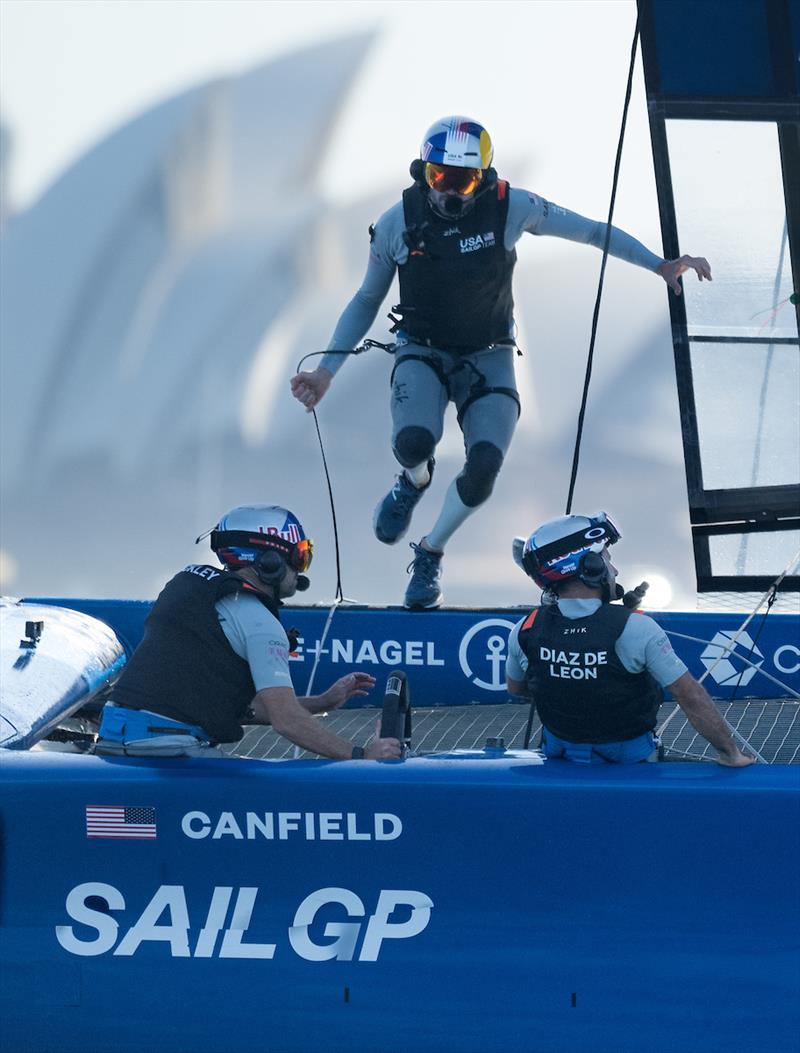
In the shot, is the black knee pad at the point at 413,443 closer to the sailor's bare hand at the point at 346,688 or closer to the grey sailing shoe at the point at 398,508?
the grey sailing shoe at the point at 398,508

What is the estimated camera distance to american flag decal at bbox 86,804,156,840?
354cm

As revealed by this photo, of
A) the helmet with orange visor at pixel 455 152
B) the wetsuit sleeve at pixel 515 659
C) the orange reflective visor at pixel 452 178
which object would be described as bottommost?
the wetsuit sleeve at pixel 515 659

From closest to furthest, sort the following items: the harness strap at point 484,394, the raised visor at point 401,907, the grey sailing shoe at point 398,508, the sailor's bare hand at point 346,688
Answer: the raised visor at point 401,907 → the sailor's bare hand at point 346,688 → the harness strap at point 484,394 → the grey sailing shoe at point 398,508

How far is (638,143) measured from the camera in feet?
32.7

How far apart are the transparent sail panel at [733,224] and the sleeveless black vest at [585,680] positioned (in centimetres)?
170

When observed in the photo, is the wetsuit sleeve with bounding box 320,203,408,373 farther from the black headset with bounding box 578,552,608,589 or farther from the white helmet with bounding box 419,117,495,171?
the black headset with bounding box 578,552,608,589

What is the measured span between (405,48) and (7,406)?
128 inches

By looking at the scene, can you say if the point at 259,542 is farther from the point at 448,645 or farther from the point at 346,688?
the point at 448,645

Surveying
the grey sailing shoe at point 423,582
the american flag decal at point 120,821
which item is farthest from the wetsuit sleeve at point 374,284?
the american flag decal at point 120,821

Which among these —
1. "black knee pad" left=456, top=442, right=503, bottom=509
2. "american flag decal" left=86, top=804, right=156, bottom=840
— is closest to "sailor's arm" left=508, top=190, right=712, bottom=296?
"black knee pad" left=456, top=442, right=503, bottom=509

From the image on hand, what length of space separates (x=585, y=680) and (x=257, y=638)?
0.68 meters

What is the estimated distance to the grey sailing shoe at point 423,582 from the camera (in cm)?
542

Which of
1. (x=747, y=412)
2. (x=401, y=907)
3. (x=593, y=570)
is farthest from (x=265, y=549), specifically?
(x=747, y=412)

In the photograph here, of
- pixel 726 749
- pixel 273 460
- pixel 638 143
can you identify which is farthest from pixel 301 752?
pixel 638 143
